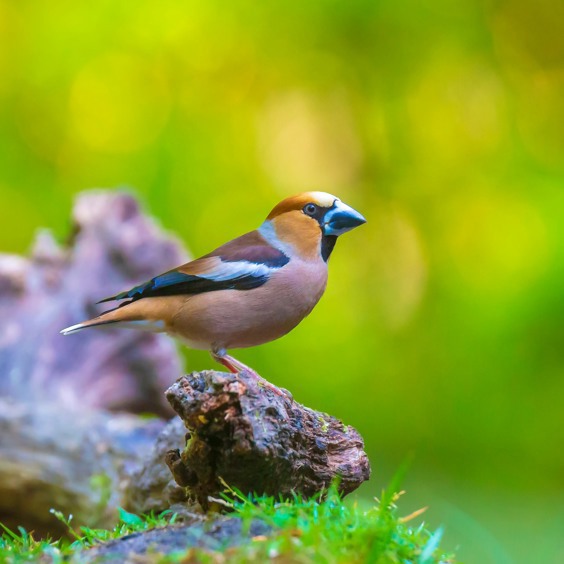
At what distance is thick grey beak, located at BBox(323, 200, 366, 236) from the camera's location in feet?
15.3

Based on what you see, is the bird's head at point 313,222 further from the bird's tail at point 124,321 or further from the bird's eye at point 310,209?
the bird's tail at point 124,321

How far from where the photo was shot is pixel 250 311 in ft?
14.4

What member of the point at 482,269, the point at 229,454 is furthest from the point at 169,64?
the point at 229,454

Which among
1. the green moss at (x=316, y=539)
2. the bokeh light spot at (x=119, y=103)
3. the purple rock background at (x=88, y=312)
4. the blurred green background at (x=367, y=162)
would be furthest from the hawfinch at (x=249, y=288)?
the bokeh light spot at (x=119, y=103)

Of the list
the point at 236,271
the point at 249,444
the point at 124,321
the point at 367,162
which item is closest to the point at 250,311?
the point at 236,271

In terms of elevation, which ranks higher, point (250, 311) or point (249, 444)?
point (250, 311)

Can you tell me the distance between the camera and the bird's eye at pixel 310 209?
4781 millimetres

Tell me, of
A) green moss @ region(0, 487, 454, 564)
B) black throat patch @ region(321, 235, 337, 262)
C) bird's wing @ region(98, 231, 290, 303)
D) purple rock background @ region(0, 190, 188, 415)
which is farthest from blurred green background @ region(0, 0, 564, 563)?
green moss @ region(0, 487, 454, 564)

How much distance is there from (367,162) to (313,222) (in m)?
6.30

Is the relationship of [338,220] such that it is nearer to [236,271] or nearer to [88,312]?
[236,271]

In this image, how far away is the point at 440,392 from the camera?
10.2m

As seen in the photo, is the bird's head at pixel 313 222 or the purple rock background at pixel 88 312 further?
the purple rock background at pixel 88 312

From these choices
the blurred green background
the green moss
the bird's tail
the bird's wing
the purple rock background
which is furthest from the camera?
the blurred green background

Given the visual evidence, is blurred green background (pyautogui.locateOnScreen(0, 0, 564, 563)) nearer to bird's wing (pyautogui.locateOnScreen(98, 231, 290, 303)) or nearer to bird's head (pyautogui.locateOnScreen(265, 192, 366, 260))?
bird's head (pyautogui.locateOnScreen(265, 192, 366, 260))
